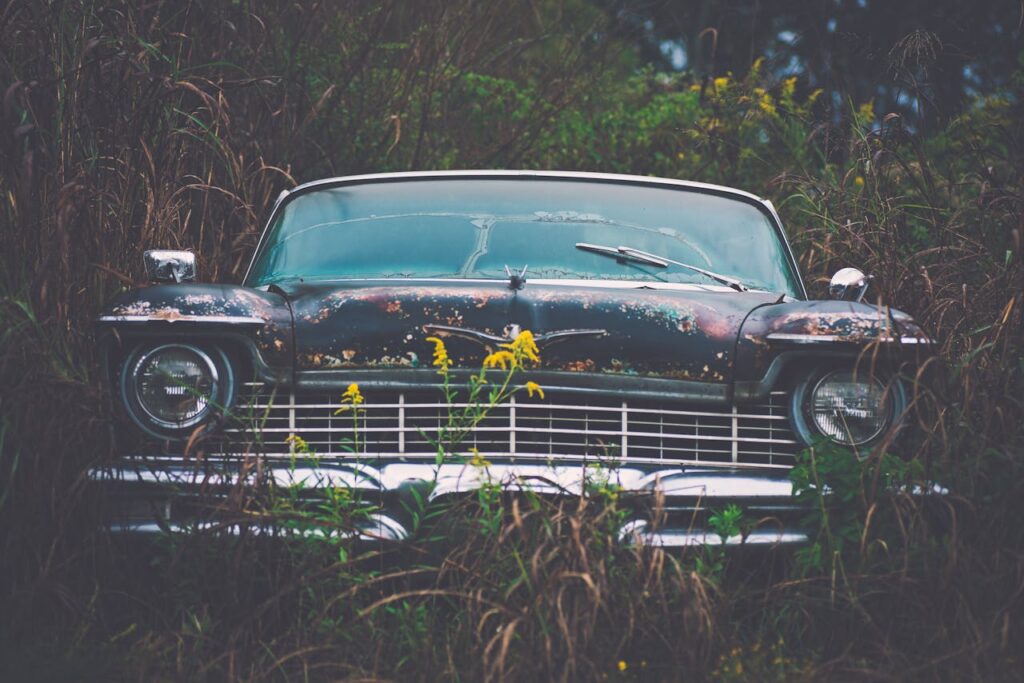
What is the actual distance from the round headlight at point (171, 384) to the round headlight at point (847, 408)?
149cm

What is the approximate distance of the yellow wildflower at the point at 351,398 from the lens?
3000 millimetres

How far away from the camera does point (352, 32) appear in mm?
7867

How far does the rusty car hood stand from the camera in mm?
3152

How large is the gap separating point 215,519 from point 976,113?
4.74m

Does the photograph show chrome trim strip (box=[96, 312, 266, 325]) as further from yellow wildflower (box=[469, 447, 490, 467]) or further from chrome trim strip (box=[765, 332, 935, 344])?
chrome trim strip (box=[765, 332, 935, 344])

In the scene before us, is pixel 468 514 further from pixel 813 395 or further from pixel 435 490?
pixel 813 395

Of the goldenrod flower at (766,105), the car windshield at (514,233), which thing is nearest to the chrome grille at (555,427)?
the car windshield at (514,233)

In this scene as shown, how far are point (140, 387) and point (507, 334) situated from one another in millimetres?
926

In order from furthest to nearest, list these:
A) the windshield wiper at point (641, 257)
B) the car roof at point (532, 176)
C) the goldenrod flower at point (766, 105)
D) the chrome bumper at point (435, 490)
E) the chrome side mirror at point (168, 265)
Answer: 1. the goldenrod flower at point (766, 105)
2. the car roof at point (532, 176)
3. the windshield wiper at point (641, 257)
4. the chrome side mirror at point (168, 265)
5. the chrome bumper at point (435, 490)

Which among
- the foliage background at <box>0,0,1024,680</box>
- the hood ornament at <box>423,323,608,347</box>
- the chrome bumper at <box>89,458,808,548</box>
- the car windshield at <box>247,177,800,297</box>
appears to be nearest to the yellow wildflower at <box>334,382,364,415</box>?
the chrome bumper at <box>89,458,808,548</box>

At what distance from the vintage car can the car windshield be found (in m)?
0.54

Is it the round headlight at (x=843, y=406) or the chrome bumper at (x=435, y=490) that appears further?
the round headlight at (x=843, y=406)

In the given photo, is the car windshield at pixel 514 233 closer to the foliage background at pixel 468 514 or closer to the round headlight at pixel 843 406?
the foliage background at pixel 468 514

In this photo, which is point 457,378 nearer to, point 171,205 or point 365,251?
point 365,251
